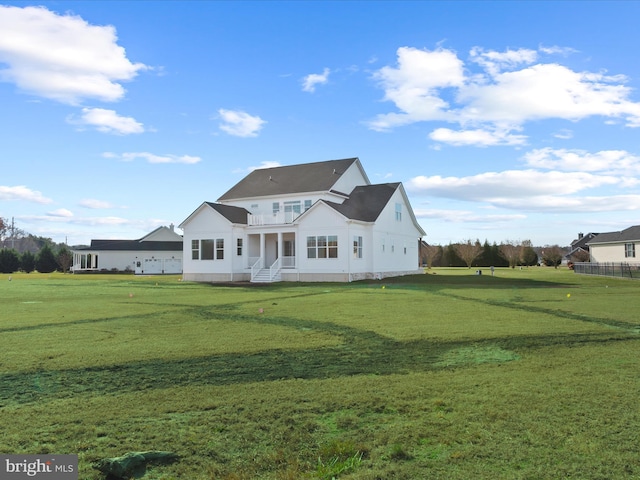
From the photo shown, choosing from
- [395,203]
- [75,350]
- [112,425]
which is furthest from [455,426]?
[395,203]

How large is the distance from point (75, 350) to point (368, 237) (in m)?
25.8

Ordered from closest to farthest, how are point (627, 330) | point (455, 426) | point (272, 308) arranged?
point (455, 426) < point (627, 330) < point (272, 308)

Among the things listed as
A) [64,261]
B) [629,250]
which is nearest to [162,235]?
[64,261]

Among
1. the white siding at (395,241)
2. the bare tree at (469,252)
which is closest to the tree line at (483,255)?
the bare tree at (469,252)

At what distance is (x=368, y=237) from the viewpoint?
3316 cm

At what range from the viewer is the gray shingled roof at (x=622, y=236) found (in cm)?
5044

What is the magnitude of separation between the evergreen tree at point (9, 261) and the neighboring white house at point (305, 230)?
39.9 metres

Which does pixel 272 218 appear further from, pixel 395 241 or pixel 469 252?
pixel 469 252

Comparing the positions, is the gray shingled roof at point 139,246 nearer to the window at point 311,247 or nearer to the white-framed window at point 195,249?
the white-framed window at point 195,249

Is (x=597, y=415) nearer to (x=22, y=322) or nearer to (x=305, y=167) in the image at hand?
(x=22, y=322)

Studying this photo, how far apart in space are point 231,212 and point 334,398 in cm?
3144

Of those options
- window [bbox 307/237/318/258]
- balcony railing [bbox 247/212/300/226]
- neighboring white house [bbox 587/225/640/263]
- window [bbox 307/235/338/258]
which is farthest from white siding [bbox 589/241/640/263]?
balcony railing [bbox 247/212/300/226]

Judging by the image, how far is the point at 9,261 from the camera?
208 ft

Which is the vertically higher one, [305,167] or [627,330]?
[305,167]
